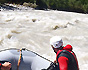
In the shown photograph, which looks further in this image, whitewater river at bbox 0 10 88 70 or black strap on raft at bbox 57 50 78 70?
whitewater river at bbox 0 10 88 70

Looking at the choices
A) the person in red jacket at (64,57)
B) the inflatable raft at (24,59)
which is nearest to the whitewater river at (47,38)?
the inflatable raft at (24,59)

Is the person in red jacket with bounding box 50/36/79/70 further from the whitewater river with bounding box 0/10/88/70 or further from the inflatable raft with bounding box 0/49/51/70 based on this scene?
the whitewater river with bounding box 0/10/88/70

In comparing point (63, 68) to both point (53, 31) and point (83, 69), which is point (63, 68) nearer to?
point (83, 69)

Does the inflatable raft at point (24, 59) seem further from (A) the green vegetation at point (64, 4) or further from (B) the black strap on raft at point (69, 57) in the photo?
(A) the green vegetation at point (64, 4)

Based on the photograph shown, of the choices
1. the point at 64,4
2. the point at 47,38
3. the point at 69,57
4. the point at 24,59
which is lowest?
the point at 64,4

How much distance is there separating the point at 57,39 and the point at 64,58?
264 mm

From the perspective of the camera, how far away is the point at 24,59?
2410 mm

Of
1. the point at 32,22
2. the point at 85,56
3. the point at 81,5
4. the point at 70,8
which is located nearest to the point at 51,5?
the point at 70,8

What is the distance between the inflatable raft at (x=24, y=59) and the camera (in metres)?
2.36

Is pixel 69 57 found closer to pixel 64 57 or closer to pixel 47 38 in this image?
pixel 64 57

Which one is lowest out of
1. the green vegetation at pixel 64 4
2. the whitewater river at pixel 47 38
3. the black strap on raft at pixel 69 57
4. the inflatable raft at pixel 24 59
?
the green vegetation at pixel 64 4

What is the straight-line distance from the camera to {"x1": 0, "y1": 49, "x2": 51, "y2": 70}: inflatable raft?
2.36m

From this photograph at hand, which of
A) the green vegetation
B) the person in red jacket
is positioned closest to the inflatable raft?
the person in red jacket

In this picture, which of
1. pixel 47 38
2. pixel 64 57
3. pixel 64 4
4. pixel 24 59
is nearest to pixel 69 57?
pixel 64 57
